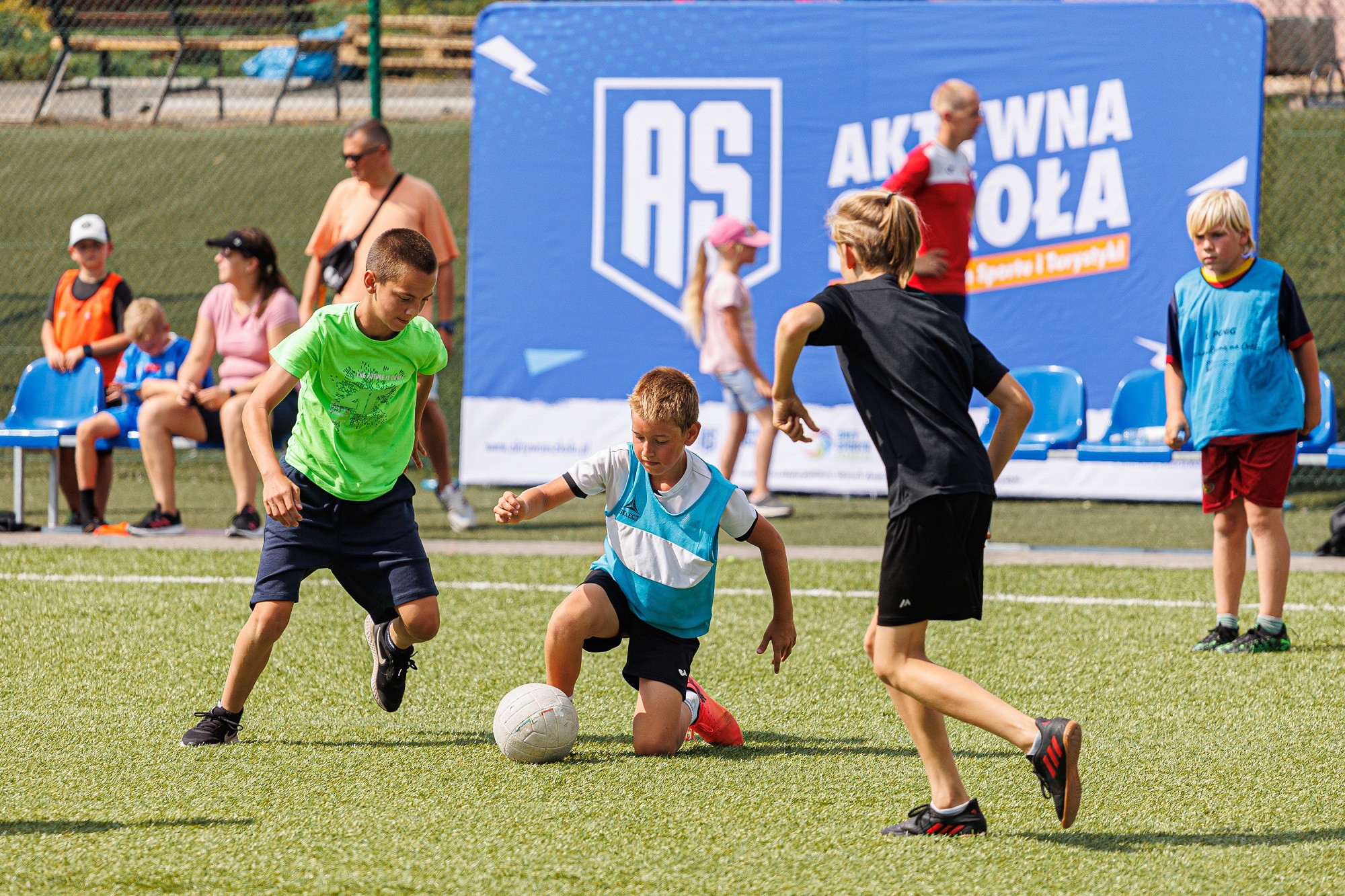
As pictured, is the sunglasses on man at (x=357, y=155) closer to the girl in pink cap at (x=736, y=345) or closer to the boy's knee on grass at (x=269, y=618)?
the girl in pink cap at (x=736, y=345)

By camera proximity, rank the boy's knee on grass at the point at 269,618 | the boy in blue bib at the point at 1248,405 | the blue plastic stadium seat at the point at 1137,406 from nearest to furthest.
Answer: the boy's knee on grass at the point at 269,618 → the boy in blue bib at the point at 1248,405 → the blue plastic stadium seat at the point at 1137,406

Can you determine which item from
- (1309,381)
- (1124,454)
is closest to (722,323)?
(1124,454)

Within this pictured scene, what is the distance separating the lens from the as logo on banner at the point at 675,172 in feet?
32.7

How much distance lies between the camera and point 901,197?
3.57 meters

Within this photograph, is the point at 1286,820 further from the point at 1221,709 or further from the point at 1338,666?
the point at 1338,666

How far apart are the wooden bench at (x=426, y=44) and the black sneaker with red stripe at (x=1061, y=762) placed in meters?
13.3

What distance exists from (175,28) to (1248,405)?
33.8 feet

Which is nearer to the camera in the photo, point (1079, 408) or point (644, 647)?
point (644, 647)

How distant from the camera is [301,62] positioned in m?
14.3

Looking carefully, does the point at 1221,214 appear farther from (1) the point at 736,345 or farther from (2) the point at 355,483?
(1) the point at 736,345

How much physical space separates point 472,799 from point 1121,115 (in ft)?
24.7

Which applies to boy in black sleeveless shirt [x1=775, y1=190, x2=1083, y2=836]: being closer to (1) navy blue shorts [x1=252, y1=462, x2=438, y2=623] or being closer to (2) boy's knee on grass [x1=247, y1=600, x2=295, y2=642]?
(1) navy blue shorts [x1=252, y1=462, x2=438, y2=623]

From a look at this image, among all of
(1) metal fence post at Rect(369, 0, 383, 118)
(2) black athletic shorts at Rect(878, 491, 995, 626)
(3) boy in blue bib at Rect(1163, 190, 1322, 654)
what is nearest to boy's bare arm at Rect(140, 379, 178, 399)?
(1) metal fence post at Rect(369, 0, 383, 118)

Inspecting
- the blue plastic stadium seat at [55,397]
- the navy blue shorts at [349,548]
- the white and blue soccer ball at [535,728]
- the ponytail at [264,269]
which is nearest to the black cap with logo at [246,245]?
the ponytail at [264,269]
